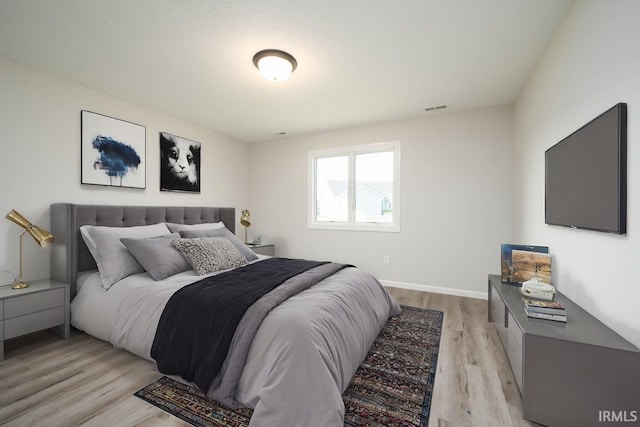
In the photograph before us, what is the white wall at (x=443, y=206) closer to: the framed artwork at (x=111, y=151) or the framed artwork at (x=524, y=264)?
the framed artwork at (x=524, y=264)

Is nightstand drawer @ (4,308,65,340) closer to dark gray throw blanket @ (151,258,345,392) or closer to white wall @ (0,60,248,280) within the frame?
white wall @ (0,60,248,280)

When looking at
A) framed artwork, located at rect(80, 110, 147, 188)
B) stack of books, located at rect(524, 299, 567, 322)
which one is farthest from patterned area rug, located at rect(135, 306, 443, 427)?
framed artwork, located at rect(80, 110, 147, 188)

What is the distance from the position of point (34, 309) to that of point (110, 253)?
64cm

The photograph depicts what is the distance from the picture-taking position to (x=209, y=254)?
2.56m

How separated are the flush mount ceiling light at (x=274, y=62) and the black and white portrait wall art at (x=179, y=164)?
1.99 meters

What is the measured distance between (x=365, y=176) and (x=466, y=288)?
81.5 inches

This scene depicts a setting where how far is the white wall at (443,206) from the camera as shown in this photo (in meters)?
3.36

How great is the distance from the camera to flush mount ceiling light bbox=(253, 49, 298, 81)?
217 centimetres

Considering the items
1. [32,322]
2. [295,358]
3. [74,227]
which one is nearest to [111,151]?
[74,227]

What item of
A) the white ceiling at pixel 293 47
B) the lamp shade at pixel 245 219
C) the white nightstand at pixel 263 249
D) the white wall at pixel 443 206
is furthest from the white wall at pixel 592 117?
the lamp shade at pixel 245 219

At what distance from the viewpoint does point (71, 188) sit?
8.90 ft

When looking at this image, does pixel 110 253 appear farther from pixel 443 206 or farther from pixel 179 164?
pixel 443 206

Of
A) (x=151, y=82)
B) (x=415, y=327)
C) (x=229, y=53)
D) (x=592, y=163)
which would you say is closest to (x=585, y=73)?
(x=592, y=163)

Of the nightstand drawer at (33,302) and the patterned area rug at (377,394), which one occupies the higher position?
the nightstand drawer at (33,302)
